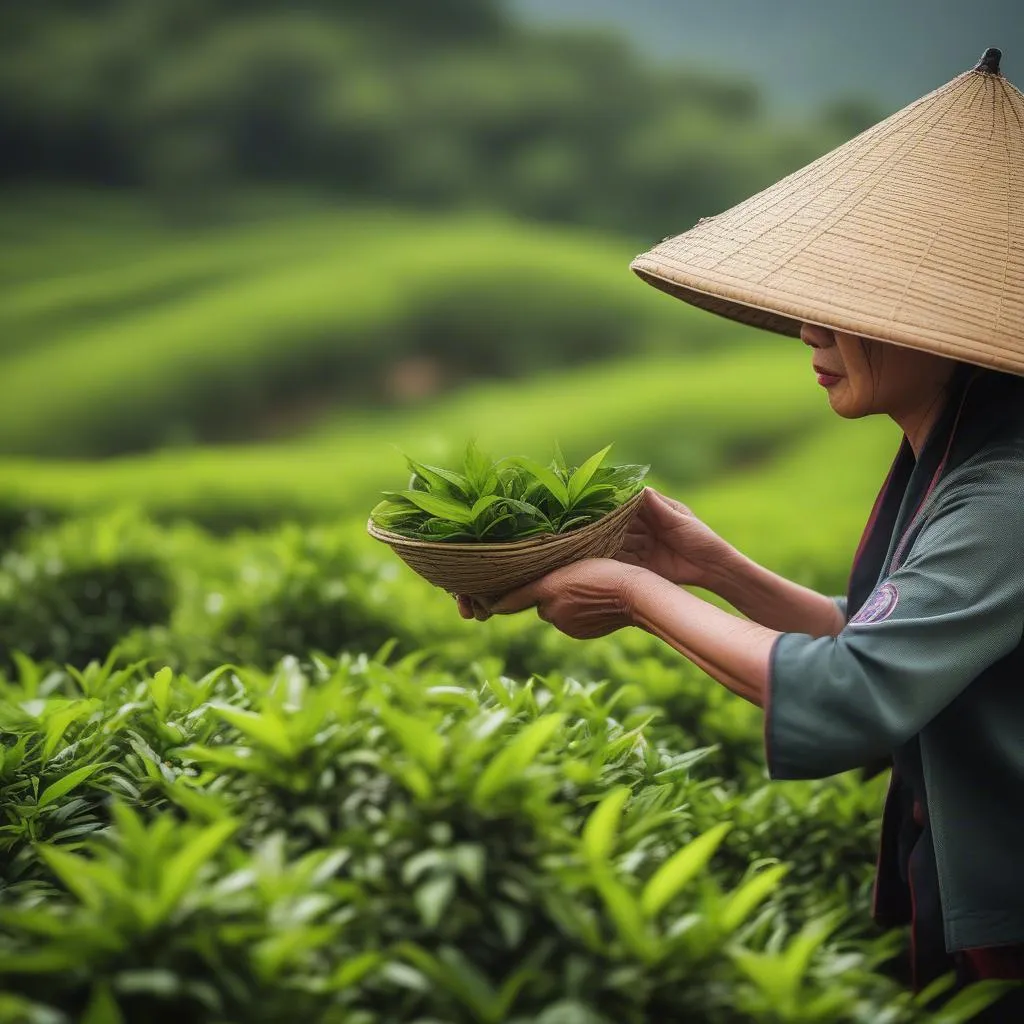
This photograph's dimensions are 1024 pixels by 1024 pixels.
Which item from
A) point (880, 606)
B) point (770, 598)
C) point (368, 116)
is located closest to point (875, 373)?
point (880, 606)

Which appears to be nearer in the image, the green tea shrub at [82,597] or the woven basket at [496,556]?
the woven basket at [496,556]

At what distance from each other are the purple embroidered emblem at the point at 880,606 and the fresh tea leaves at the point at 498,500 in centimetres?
45

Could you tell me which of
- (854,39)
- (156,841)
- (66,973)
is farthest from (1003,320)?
(854,39)

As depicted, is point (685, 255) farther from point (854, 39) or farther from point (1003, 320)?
point (854, 39)

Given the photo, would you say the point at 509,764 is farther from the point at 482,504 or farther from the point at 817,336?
the point at 817,336

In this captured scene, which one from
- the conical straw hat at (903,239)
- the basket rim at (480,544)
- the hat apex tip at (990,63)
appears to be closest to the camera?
the conical straw hat at (903,239)

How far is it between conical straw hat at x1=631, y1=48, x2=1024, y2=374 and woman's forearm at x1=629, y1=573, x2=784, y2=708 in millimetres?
421

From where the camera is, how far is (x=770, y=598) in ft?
6.68

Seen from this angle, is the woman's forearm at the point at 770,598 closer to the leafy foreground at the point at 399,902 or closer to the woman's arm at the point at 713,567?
the woman's arm at the point at 713,567

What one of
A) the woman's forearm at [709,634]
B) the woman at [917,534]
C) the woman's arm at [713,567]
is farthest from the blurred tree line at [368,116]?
the woman's forearm at [709,634]

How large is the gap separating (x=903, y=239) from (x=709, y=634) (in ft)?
2.11

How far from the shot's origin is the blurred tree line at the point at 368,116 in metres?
11.9

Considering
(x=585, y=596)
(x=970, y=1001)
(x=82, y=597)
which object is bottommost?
(x=82, y=597)

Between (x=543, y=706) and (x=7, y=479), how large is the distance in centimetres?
458
